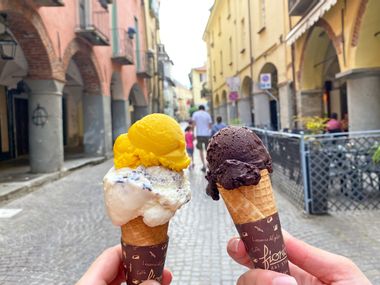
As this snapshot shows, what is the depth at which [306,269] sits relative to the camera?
165cm

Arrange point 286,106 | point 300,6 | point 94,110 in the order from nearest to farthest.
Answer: point 300,6
point 286,106
point 94,110

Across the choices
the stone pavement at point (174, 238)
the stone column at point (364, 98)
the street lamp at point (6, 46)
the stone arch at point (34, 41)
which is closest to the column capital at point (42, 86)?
the stone arch at point (34, 41)

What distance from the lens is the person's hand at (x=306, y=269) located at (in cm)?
147

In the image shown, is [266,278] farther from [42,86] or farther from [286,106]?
[286,106]

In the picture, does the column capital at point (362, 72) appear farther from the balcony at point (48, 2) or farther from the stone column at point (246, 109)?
the stone column at point (246, 109)

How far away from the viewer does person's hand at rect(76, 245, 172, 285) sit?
1.54 meters

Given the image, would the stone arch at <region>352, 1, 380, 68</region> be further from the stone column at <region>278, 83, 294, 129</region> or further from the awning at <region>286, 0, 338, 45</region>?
the stone column at <region>278, 83, 294, 129</region>

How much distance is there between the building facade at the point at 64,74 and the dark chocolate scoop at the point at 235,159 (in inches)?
314

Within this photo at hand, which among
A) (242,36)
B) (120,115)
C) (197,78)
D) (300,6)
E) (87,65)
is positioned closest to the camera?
(300,6)

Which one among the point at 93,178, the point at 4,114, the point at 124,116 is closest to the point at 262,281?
the point at 93,178

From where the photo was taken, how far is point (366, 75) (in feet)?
29.3

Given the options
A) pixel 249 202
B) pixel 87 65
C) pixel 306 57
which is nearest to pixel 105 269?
pixel 249 202

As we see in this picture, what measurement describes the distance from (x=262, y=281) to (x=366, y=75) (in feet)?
28.0

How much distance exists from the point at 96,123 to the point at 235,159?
47.4 ft
